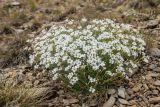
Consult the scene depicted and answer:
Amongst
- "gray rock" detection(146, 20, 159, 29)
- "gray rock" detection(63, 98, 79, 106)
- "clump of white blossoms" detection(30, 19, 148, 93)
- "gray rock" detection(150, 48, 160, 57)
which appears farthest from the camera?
"gray rock" detection(146, 20, 159, 29)

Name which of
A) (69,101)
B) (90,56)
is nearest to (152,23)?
(90,56)

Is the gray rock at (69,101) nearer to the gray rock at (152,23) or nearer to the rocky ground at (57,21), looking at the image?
the rocky ground at (57,21)

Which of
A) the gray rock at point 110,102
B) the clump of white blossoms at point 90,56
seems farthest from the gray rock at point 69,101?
the gray rock at point 110,102

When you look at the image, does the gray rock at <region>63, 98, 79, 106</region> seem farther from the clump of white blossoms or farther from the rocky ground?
the clump of white blossoms

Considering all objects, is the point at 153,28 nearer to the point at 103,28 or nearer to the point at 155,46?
the point at 155,46

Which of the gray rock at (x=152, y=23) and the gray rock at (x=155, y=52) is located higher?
the gray rock at (x=152, y=23)

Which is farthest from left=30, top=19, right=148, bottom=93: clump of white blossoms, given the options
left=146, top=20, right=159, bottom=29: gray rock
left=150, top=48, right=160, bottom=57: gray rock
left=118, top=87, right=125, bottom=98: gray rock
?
left=146, top=20, right=159, bottom=29: gray rock
